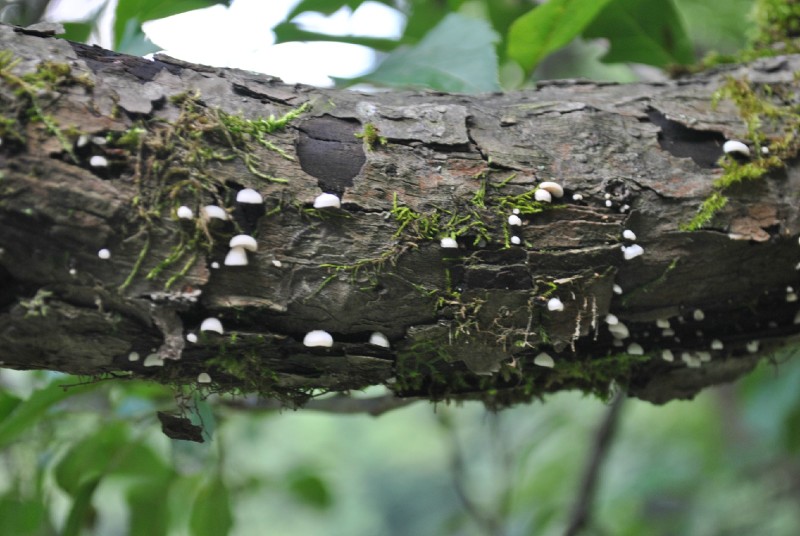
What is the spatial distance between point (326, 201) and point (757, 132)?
0.83 metres

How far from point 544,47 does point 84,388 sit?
1.38m

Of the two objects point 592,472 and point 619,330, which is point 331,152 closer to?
point 619,330

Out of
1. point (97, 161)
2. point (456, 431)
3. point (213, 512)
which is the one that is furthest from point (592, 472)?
point (97, 161)

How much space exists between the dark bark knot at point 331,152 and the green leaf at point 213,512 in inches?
44.8

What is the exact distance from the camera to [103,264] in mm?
896

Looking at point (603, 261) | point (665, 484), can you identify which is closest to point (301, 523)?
point (665, 484)

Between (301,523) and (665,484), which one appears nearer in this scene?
(665,484)

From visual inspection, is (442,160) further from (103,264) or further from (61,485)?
(61,485)

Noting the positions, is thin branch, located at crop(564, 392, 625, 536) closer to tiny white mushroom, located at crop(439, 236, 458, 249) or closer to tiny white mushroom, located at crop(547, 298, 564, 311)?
tiny white mushroom, located at crop(547, 298, 564, 311)

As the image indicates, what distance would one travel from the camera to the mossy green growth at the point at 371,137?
1.04 meters

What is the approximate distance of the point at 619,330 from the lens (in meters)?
1.16

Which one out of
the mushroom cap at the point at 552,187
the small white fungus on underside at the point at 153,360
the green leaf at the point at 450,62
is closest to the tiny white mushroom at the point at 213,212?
the small white fungus on underside at the point at 153,360

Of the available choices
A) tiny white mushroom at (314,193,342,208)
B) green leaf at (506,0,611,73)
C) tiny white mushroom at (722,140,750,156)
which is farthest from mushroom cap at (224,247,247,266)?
green leaf at (506,0,611,73)

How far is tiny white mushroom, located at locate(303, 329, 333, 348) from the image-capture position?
98cm
